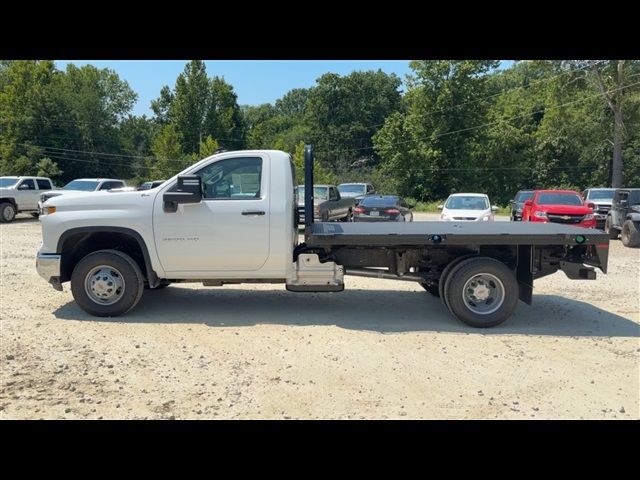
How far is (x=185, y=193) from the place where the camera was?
22.2ft

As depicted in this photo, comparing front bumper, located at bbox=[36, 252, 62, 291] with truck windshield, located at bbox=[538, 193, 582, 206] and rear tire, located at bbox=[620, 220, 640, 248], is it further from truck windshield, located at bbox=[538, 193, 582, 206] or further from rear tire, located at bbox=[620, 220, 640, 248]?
rear tire, located at bbox=[620, 220, 640, 248]

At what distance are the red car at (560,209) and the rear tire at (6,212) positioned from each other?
20573 mm

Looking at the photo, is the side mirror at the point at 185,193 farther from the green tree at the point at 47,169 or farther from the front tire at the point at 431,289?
the green tree at the point at 47,169

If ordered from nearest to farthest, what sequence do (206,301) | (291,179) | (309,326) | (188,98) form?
(309,326), (291,179), (206,301), (188,98)

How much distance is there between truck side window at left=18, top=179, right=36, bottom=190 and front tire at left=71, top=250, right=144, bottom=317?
18.8 meters

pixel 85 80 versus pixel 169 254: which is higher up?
pixel 85 80

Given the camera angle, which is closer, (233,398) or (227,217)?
(233,398)

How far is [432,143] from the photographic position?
5119 centimetres

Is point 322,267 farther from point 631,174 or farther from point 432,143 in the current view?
point 631,174

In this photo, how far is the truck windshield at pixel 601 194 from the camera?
67.7 ft

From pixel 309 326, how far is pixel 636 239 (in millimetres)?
13093

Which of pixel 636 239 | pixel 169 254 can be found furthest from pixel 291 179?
pixel 636 239

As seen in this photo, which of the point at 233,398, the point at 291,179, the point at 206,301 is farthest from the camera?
the point at 206,301

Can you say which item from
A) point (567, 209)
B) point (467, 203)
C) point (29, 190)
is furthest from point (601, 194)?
point (29, 190)
